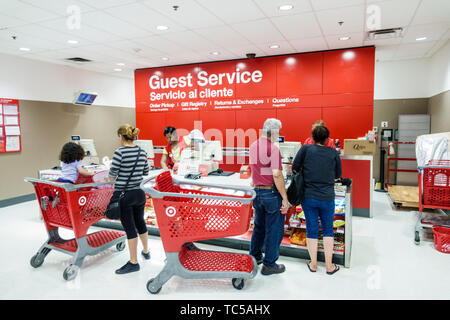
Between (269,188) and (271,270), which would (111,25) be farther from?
(271,270)

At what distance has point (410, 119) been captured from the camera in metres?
8.06

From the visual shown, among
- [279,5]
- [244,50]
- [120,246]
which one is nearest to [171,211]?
[120,246]

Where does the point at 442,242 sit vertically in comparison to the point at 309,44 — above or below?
below

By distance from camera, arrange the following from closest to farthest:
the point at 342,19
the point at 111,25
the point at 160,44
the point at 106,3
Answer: the point at 106,3, the point at 342,19, the point at 111,25, the point at 160,44

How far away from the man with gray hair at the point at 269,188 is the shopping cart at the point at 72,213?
1.64 m

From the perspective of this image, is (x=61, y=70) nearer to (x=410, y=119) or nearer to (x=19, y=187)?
(x=19, y=187)

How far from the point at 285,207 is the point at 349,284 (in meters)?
1.01

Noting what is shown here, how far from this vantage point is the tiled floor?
2.92m

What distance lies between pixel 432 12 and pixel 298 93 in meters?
2.91

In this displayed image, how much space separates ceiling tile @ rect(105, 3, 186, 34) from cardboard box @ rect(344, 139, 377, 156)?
3642 mm

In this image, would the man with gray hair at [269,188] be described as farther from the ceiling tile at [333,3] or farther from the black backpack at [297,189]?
the ceiling tile at [333,3]

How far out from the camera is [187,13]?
4.52 metres

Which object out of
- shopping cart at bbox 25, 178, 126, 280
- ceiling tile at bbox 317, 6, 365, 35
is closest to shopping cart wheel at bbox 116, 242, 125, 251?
shopping cart at bbox 25, 178, 126, 280
